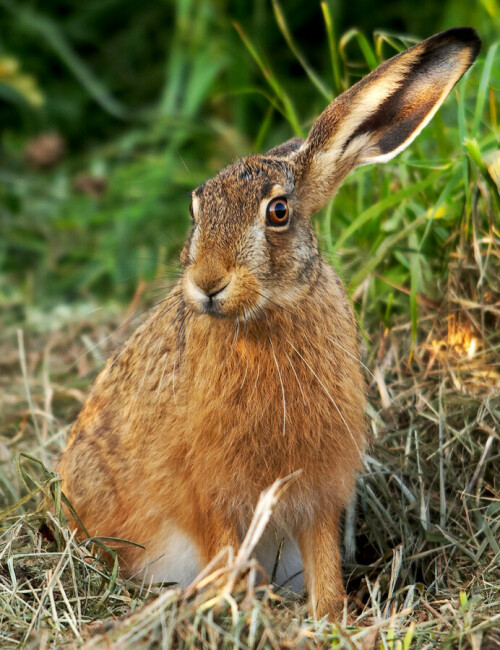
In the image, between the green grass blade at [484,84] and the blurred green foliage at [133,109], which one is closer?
the green grass blade at [484,84]

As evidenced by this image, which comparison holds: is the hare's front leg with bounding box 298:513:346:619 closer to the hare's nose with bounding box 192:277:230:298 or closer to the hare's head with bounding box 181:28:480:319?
the hare's head with bounding box 181:28:480:319

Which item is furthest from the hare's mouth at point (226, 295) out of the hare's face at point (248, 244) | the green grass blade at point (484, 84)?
the green grass blade at point (484, 84)

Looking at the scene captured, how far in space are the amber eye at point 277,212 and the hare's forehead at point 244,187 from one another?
0.10ft

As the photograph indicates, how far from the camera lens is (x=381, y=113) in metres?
3.66

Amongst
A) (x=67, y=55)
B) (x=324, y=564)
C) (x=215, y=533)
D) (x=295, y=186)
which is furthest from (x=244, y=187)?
(x=67, y=55)

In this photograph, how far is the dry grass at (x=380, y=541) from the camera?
112 inches

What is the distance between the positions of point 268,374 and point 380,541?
3.12ft

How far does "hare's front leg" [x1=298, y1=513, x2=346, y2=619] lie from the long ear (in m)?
1.18

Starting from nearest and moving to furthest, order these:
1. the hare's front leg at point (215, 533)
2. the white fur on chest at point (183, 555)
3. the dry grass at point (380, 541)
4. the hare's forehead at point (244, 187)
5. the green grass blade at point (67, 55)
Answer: the dry grass at point (380, 541)
the hare's forehead at point (244, 187)
the hare's front leg at point (215, 533)
the white fur on chest at point (183, 555)
the green grass blade at point (67, 55)

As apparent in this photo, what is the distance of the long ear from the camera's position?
350cm

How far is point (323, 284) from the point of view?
11.8ft

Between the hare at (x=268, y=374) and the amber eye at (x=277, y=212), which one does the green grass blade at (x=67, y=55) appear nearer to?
the hare at (x=268, y=374)

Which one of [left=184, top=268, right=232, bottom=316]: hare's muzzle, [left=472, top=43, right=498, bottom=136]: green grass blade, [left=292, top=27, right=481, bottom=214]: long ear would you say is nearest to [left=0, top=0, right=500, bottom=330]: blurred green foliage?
[left=472, top=43, right=498, bottom=136]: green grass blade

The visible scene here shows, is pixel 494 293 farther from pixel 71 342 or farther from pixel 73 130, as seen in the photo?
pixel 73 130
